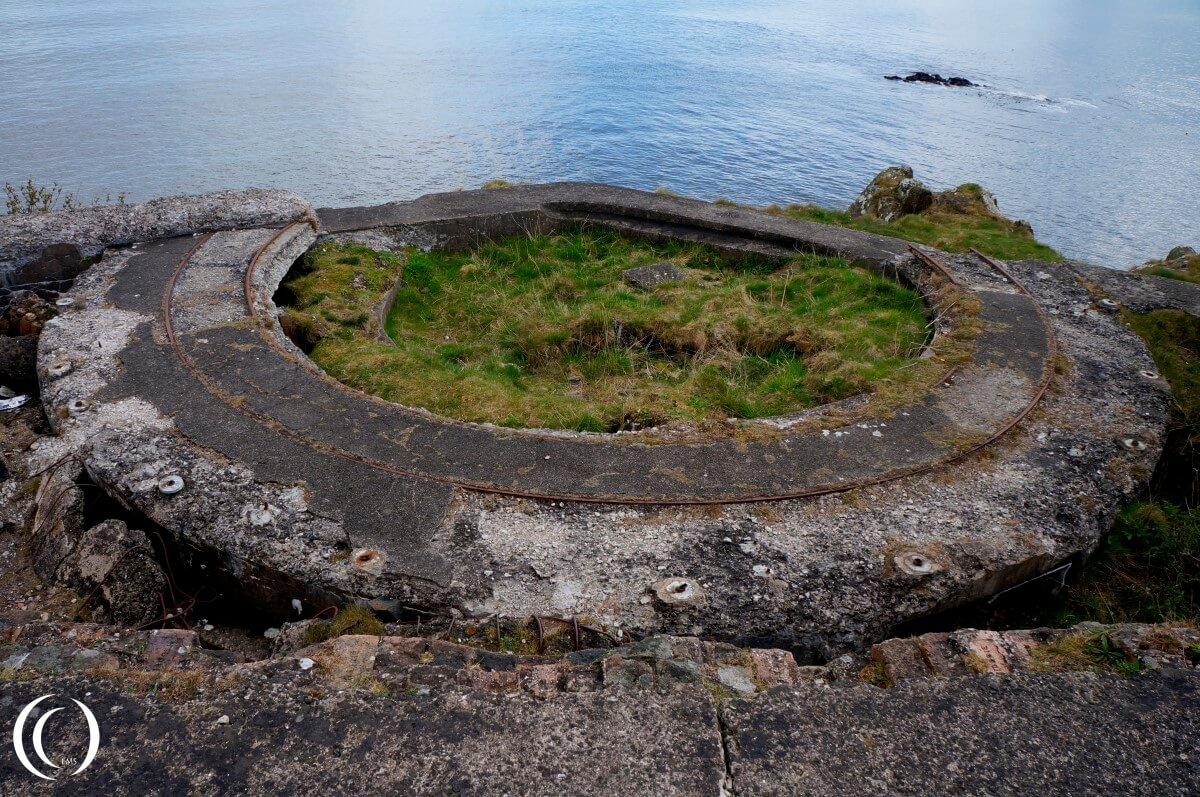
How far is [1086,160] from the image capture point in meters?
26.2

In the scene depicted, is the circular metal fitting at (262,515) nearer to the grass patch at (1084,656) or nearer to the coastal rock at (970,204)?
the grass patch at (1084,656)

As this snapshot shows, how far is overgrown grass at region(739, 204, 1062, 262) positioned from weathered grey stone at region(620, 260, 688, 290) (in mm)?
2541

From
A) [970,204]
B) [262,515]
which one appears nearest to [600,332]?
[262,515]

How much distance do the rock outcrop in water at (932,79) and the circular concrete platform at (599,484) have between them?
119 feet

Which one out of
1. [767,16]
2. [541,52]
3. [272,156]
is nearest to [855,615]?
[272,156]

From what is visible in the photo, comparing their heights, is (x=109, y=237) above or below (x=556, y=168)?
above

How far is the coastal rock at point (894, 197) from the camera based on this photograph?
521 inches

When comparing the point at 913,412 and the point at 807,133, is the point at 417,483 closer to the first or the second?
the point at 913,412

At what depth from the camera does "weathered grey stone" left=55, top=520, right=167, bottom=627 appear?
4418 millimetres

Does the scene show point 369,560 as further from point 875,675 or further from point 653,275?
point 653,275

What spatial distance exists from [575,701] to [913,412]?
399 cm

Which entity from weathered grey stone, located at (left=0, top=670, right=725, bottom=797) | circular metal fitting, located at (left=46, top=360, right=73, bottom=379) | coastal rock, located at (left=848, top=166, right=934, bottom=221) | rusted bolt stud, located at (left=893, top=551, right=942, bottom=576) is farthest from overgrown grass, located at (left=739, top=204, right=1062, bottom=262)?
circular metal fitting, located at (left=46, top=360, right=73, bottom=379)

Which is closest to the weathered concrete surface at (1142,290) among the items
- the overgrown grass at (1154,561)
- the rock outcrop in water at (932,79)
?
the overgrown grass at (1154,561)

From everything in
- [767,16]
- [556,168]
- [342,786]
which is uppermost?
[767,16]
